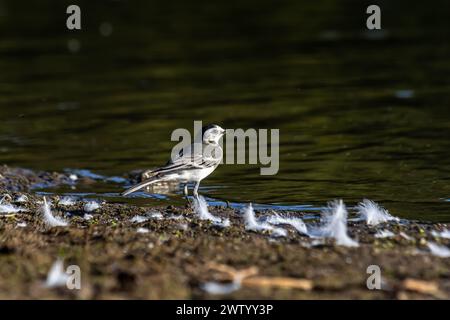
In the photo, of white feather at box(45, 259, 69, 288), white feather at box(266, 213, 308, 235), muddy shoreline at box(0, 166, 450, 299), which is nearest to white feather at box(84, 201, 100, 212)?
muddy shoreline at box(0, 166, 450, 299)

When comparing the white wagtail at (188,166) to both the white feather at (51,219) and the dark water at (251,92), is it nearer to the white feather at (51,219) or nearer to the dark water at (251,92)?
the dark water at (251,92)

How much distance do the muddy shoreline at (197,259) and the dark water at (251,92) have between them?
8.04 feet

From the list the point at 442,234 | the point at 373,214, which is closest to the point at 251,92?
the point at 373,214

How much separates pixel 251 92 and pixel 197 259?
41.2 feet

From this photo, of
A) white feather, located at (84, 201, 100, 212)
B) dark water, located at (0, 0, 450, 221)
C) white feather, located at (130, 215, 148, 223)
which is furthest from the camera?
dark water, located at (0, 0, 450, 221)

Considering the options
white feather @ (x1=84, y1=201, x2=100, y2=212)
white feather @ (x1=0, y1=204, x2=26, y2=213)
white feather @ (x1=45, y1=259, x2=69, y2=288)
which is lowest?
white feather @ (x1=45, y1=259, x2=69, y2=288)

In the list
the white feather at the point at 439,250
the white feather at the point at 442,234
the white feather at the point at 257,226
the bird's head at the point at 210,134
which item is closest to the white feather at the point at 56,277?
the white feather at the point at 257,226

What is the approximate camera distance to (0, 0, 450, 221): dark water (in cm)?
1400

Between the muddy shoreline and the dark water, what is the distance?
2450mm

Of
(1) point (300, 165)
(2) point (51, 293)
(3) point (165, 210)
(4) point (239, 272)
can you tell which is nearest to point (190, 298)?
(4) point (239, 272)

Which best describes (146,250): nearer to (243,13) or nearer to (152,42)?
(152,42)

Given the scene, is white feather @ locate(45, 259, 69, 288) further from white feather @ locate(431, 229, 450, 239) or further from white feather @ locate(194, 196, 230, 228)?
white feather @ locate(431, 229, 450, 239)

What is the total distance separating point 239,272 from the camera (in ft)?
26.8

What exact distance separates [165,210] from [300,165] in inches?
152
